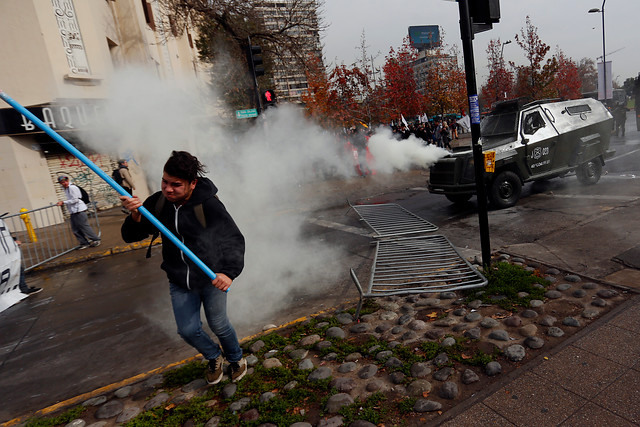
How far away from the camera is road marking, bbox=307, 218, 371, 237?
25.3 feet

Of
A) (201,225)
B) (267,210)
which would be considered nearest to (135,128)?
(267,210)

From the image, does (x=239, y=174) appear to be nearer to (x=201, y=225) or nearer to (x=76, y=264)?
(x=76, y=264)

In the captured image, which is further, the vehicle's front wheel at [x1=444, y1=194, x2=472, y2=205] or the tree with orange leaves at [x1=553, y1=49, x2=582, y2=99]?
the tree with orange leaves at [x1=553, y1=49, x2=582, y2=99]

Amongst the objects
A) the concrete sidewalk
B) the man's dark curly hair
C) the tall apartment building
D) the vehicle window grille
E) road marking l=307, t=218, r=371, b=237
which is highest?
the tall apartment building

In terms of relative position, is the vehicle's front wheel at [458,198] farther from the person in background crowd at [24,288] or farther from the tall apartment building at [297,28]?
the tall apartment building at [297,28]

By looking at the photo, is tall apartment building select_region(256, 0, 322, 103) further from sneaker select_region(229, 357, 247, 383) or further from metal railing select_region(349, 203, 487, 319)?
sneaker select_region(229, 357, 247, 383)

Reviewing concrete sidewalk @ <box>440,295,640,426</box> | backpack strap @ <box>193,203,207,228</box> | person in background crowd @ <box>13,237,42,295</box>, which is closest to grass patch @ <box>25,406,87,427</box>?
backpack strap @ <box>193,203,207,228</box>

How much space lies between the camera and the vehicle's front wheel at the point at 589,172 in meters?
9.16

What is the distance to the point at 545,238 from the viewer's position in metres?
5.91

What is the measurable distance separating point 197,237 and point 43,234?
33.7ft

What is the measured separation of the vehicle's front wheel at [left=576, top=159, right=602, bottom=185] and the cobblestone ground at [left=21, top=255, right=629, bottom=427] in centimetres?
623

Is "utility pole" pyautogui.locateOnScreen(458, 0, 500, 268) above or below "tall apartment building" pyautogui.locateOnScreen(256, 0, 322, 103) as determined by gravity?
below

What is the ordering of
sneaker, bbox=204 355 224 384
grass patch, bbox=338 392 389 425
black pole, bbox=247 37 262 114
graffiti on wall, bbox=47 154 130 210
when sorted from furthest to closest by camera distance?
graffiti on wall, bbox=47 154 130 210 < black pole, bbox=247 37 262 114 < sneaker, bbox=204 355 224 384 < grass patch, bbox=338 392 389 425

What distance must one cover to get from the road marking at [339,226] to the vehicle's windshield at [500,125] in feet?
12.7
